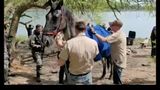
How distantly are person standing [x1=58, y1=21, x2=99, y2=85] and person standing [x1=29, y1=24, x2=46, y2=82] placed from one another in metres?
1.88

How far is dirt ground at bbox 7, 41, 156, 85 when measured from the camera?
639cm

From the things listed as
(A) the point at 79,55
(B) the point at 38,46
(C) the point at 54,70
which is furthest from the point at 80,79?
(C) the point at 54,70

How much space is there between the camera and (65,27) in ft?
17.2

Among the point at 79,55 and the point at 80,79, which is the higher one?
the point at 79,55

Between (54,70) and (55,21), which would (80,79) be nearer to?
(55,21)

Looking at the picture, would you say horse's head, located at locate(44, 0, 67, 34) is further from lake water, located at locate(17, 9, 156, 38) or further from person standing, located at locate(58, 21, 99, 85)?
person standing, located at locate(58, 21, 99, 85)

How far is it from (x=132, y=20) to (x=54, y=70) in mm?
1650

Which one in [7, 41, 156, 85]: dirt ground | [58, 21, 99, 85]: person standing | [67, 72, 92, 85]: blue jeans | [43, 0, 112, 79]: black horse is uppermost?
[43, 0, 112, 79]: black horse

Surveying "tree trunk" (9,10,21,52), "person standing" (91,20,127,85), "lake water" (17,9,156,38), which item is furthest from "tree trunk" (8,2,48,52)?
"person standing" (91,20,127,85)

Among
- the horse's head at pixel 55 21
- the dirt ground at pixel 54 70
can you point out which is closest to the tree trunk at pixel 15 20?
the dirt ground at pixel 54 70

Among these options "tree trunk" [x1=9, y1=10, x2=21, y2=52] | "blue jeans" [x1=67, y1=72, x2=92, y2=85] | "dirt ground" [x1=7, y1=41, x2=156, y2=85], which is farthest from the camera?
"tree trunk" [x1=9, y1=10, x2=21, y2=52]

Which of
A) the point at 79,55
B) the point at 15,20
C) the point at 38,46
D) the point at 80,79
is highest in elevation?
the point at 15,20

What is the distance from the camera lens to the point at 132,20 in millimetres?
Answer: 6926
